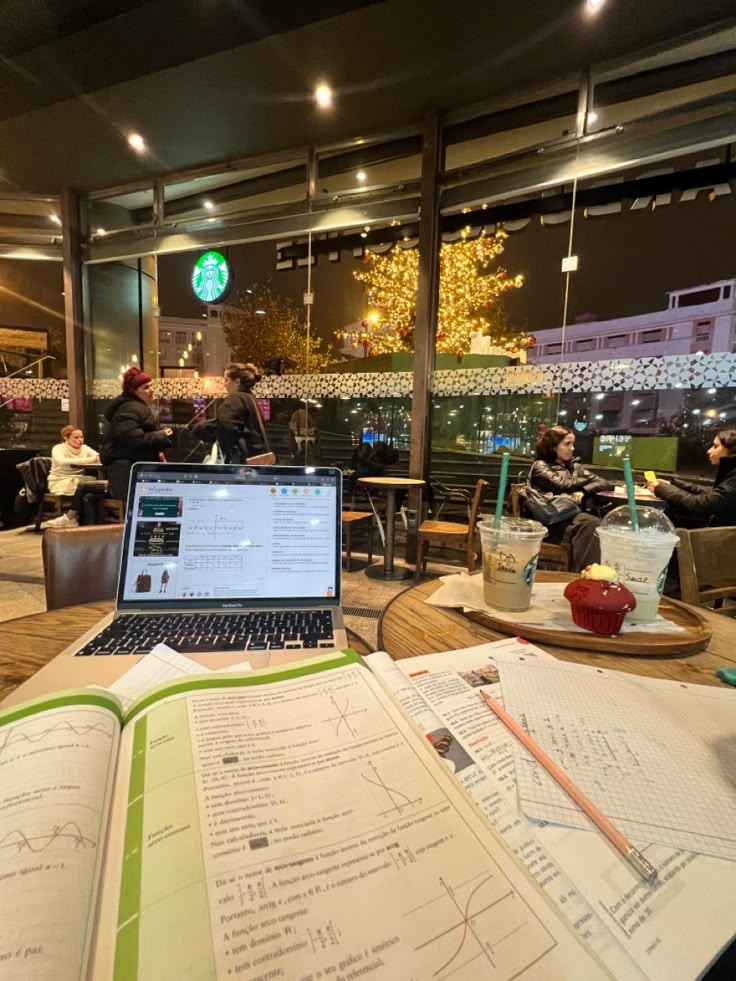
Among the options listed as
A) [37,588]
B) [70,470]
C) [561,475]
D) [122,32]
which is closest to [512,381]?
[561,475]

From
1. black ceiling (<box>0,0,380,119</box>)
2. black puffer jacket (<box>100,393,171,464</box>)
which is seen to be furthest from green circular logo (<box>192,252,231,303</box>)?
black puffer jacket (<box>100,393,171,464</box>)

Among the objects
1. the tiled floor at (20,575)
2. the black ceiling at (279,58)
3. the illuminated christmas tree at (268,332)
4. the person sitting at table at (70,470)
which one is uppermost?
the black ceiling at (279,58)

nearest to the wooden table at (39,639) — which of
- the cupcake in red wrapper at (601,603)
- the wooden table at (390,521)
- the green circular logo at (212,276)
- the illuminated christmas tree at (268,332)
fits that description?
the cupcake in red wrapper at (601,603)

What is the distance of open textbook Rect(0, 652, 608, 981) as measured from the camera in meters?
0.28

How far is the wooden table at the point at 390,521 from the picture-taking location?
11.3 feet

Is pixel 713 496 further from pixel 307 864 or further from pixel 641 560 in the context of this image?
pixel 307 864

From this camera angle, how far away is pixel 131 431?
3531 mm

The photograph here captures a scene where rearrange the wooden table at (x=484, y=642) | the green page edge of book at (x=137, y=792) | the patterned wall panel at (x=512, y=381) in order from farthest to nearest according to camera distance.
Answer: the patterned wall panel at (x=512, y=381), the wooden table at (x=484, y=642), the green page edge of book at (x=137, y=792)

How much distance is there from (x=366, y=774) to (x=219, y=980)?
0.61 ft

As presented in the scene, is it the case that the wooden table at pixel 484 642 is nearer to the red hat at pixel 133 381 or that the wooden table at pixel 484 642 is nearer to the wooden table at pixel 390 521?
the wooden table at pixel 390 521

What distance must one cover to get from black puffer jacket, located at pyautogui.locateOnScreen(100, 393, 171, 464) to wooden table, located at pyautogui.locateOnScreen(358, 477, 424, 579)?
1.70 metres

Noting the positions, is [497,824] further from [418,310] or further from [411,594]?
[418,310]

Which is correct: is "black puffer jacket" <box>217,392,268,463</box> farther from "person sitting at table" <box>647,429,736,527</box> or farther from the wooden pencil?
the wooden pencil

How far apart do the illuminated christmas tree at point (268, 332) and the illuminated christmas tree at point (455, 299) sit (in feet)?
1.91
